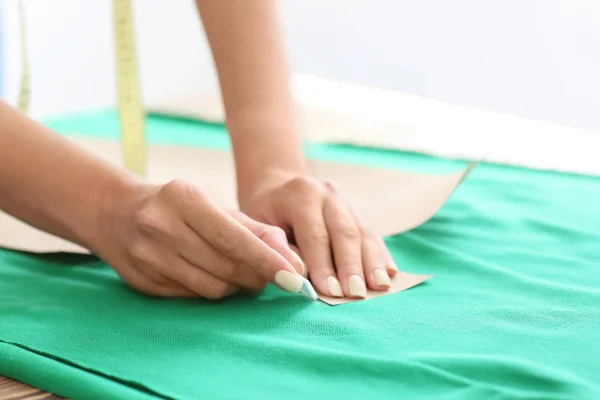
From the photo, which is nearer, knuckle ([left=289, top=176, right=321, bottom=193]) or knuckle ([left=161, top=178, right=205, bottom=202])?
knuckle ([left=161, top=178, right=205, bottom=202])

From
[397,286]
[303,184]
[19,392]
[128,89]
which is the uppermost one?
[128,89]

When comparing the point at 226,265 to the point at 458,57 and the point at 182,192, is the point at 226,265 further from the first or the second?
the point at 458,57

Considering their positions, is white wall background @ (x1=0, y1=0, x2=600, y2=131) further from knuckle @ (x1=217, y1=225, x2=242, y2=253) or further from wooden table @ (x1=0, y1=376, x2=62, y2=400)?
wooden table @ (x1=0, y1=376, x2=62, y2=400)

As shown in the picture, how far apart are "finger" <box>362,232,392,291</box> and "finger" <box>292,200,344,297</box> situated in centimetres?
3

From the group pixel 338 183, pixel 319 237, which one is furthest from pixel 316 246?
pixel 338 183

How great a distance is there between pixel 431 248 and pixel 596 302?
23cm

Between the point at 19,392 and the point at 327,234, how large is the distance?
1.09ft

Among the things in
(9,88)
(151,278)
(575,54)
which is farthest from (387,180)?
(9,88)

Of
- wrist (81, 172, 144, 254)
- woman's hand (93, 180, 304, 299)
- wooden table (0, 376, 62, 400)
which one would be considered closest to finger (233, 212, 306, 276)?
woman's hand (93, 180, 304, 299)

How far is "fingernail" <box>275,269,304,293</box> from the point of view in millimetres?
735

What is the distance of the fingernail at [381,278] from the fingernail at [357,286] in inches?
0.7

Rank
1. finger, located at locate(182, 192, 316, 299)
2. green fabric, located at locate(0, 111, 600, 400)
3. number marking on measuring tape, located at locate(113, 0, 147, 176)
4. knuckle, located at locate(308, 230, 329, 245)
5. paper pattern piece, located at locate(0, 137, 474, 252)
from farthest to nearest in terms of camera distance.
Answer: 1. number marking on measuring tape, located at locate(113, 0, 147, 176)
2. paper pattern piece, located at locate(0, 137, 474, 252)
3. knuckle, located at locate(308, 230, 329, 245)
4. finger, located at locate(182, 192, 316, 299)
5. green fabric, located at locate(0, 111, 600, 400)

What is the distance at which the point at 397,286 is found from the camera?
0.82 meters

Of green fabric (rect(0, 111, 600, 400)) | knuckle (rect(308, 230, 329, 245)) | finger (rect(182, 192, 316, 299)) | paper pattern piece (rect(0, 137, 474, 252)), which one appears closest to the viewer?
green fabric (rect(0, 111, 600, 400))
